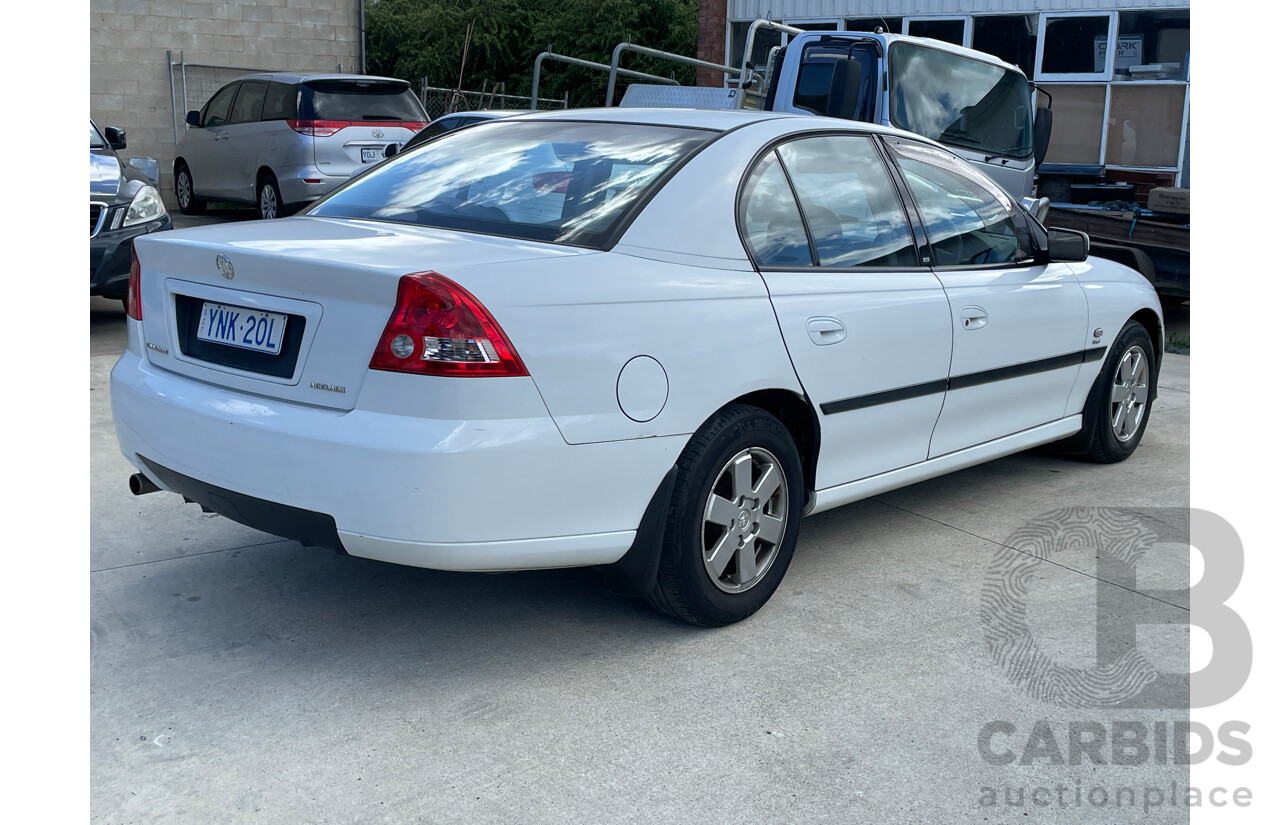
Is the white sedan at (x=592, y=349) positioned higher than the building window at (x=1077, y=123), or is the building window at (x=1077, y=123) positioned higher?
the building window at (x=1077, y=123)

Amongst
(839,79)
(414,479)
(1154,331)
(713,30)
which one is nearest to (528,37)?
(713,30)

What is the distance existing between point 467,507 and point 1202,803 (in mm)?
1896

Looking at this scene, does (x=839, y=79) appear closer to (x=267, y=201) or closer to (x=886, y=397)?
(x=886, y=397)

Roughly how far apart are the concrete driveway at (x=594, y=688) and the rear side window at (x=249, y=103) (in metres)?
10.5

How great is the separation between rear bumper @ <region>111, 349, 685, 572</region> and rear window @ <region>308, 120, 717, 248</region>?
0.67 m

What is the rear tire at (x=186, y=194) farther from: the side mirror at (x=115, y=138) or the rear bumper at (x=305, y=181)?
→ the side mirror at (x=115, y=138)

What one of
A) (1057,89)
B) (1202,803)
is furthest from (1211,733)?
(1057,89)

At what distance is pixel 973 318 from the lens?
4398 millimetres

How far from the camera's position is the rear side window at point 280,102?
1312 cm

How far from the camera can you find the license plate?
314 centimetres

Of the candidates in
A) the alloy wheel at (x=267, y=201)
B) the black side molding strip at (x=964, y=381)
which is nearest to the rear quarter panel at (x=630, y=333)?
the black side molding strip at (x=964, y=381)

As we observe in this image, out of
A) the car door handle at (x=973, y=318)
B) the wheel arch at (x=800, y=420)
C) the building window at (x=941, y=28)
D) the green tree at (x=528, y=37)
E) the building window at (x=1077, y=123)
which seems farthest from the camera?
the green tree at (x=528, y=37)

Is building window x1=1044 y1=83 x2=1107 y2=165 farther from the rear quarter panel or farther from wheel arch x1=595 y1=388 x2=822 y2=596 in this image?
the rear quarter panel

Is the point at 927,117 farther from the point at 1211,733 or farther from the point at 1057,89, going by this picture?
the point at 1211,733
